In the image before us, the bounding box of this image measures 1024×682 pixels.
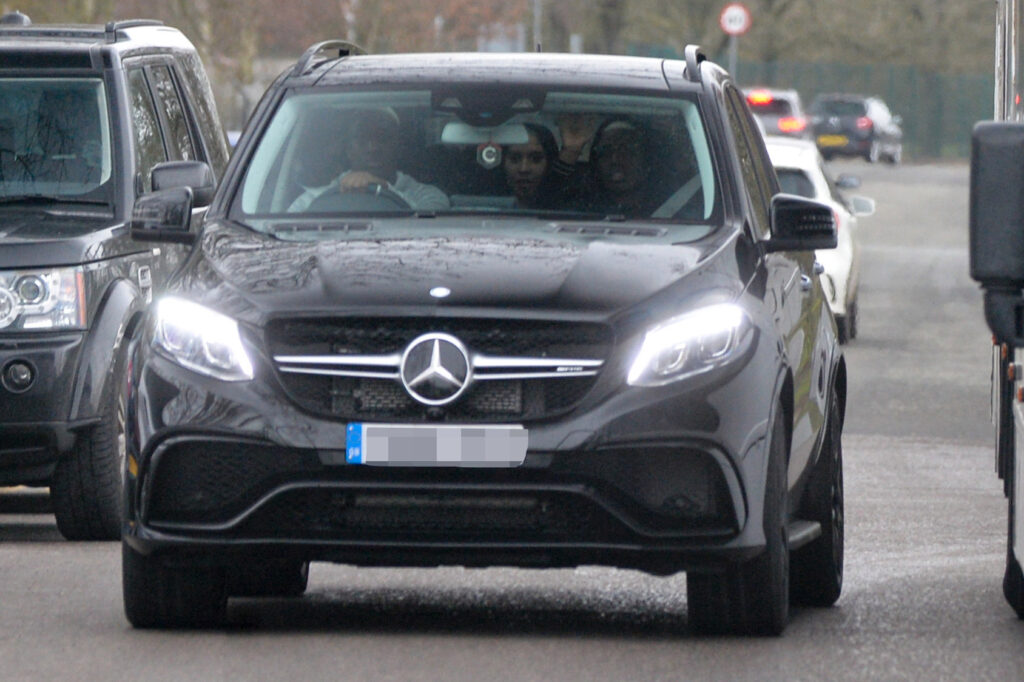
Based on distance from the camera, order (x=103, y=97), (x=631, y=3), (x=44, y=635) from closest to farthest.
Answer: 1. (x=44, y=635)
2. (x=103, y=97)
3. (x=631, y=3)

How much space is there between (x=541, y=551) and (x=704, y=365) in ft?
2.17

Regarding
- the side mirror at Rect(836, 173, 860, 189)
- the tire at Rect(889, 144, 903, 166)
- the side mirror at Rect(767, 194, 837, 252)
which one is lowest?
the tire at Rect(889, 144, 903, 166)

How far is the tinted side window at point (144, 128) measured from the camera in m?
11.0

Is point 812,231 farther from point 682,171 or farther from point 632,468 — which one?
point 632,468

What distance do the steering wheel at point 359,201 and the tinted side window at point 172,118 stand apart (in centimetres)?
322

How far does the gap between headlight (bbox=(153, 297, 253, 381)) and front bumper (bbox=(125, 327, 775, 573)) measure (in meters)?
0.04

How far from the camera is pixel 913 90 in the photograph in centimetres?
8488

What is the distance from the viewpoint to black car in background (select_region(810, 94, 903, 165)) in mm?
71938

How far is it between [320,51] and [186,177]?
2.05 feet

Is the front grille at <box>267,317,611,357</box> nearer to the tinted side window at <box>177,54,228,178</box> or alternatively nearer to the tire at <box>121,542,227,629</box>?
the tire at <box>121,542,227,629</box>

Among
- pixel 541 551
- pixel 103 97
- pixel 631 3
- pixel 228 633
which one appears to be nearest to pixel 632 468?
pixel 541 551

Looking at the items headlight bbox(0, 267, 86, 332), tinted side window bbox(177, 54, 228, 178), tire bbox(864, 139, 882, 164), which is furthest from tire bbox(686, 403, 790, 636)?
tire bbox(864, 139, 882, 164)

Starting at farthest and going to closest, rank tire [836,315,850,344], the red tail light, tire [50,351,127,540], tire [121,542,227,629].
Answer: the red tail light, tire [836,315,850,344], tire [50,351,127,540], tire [121,542,227,629]

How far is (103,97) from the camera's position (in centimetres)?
1104
